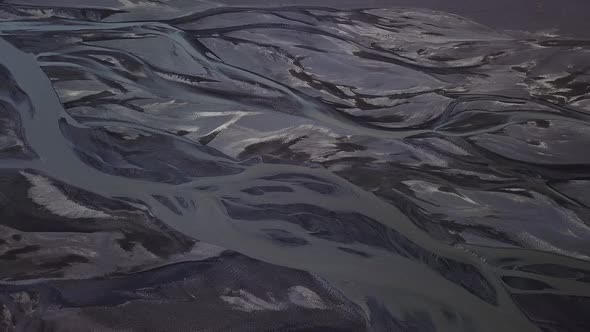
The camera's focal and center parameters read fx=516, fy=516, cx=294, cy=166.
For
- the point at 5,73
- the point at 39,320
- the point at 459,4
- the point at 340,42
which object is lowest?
the point at 39,320

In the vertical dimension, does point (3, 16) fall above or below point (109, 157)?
above

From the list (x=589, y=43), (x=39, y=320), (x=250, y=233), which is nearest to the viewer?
(x=39, y=320)

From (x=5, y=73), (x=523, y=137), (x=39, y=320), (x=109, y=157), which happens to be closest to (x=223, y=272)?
(x=39, y=320)

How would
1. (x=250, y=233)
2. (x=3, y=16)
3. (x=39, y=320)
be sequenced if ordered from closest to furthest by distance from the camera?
(x=39, y=320), (x=250, y=233), (x=3, y=16)

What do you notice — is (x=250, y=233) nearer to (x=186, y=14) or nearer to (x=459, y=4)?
(x=186, y=14)

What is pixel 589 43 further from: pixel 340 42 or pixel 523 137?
pixel 340 42

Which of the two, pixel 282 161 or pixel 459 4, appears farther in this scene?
pixel 459 4
